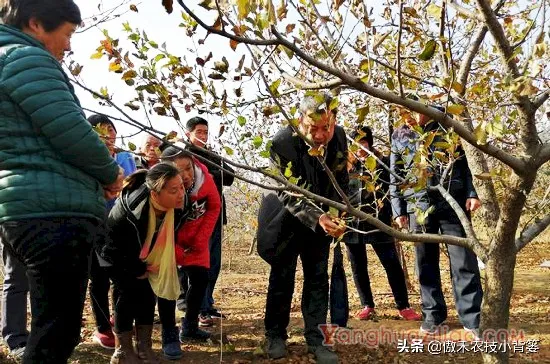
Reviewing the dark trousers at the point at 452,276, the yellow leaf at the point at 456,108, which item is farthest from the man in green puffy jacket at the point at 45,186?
the dark trousers at the point at 452,276

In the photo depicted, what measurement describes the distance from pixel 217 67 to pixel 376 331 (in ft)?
9.55

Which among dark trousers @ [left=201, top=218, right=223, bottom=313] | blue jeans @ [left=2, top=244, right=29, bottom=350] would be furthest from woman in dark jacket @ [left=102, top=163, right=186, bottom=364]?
dark trousers @ [left=201, top=218, right=223, bottom=313]

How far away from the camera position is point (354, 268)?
15.1ft

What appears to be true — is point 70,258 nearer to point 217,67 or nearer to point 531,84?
point 217,67

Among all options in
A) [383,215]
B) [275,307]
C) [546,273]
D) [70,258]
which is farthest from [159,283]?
[546,273]

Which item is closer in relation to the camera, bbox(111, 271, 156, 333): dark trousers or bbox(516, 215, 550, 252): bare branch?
bbox(516, 215, 550, 252): bare branch

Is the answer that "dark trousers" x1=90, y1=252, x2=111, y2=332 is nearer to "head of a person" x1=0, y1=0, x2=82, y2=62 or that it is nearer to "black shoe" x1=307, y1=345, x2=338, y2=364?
"black shoe" x1=307, y1=345, x2=338, y2=364

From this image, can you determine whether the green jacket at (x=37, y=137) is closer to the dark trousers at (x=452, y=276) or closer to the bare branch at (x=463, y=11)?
the bare branch at (x=463, y=11)

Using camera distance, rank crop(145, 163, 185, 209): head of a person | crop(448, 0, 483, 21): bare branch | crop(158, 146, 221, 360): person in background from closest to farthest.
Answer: crop(448, 0, 483, 21): bare branch
crop(145, 163, 185, 209): head of a person
crop(158, 146, 221, 360): person in background

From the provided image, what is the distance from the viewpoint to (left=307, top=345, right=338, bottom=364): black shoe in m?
3.19

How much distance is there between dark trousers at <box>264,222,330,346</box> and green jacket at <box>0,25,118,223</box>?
5.64 feet

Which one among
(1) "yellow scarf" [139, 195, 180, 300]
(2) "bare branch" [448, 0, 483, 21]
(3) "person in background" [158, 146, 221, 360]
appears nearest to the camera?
(2) "bare branch" [448, 0, 483, 21]

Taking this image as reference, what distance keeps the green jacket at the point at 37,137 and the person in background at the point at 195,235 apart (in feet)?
5.26

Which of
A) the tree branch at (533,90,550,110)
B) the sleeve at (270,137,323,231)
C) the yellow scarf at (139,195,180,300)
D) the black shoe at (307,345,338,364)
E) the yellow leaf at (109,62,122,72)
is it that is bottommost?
the black shoe at (307,345,338,364)
